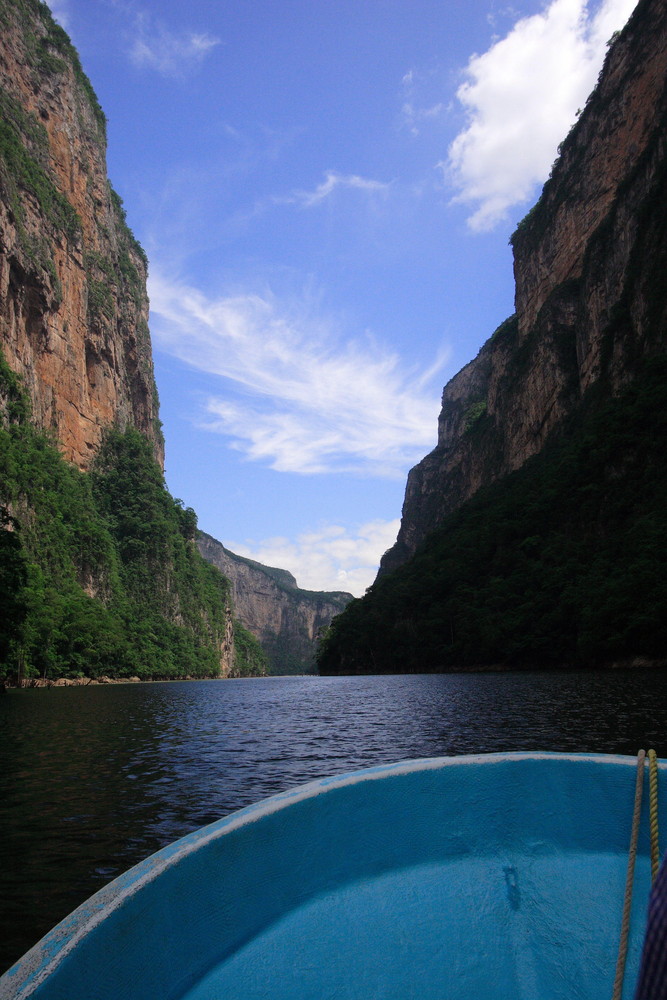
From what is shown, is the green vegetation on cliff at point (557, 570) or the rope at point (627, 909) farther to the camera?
the green vegetation on cliff at point (557, 570)

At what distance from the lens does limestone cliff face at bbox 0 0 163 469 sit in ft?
212

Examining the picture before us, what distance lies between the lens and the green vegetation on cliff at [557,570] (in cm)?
3756

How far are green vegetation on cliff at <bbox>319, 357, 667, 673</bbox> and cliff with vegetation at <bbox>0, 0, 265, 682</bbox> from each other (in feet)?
105

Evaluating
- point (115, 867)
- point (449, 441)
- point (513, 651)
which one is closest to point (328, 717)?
point (115, 867)

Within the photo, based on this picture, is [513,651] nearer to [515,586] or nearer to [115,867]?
[515,586]

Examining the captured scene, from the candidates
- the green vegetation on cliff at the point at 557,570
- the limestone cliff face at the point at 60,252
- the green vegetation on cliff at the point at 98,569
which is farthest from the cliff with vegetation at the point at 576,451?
the limestone cliff face at the point at 60,252

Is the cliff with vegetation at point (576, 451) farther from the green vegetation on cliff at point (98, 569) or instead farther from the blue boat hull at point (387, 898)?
the blue boat hull at point (387, 898)

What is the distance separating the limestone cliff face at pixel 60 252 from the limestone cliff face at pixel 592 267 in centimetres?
6223

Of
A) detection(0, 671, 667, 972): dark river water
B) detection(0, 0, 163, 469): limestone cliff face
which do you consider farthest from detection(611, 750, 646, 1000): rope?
detection(0, 0, 163, 469): limestone cliff face

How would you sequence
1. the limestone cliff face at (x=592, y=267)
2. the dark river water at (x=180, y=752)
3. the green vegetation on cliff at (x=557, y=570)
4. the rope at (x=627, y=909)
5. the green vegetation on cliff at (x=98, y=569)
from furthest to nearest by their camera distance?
the limestone cliff face at (x=592, y=267), the green vegetation on cliff at (x=98, y=569), the green vegetation on cliff at (x=557, y=570), the dark river water at (x=180, y=752), the rope at (x=627, y=909)

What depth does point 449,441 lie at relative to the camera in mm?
135750

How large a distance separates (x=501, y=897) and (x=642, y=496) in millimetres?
49354

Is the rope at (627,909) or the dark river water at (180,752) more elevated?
the rope at (627,909)

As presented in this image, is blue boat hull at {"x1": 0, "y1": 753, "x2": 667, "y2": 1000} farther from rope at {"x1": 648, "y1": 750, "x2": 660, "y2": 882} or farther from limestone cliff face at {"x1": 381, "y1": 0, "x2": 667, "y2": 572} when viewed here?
limestone cliff face at {"x1": 381, "y1": 0, "x2": 667, "y2": 572}
